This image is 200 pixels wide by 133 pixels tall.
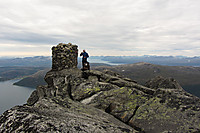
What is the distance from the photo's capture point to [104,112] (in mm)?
11133

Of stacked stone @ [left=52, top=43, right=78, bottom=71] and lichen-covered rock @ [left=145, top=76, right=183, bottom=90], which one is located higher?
stacked stone @ [left=52, top=43, right=78, bottom=71]

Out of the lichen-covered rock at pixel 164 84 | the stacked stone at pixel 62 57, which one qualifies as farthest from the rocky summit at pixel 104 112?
the stacked stone at pixel 62 57

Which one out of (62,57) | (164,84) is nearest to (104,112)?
(164,84)

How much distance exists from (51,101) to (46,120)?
386 centimetres

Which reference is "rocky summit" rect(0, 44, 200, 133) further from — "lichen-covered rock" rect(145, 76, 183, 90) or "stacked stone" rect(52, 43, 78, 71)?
"stacked stone" rect(52, 43, 78, 71)

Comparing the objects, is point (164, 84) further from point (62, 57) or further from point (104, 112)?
point (62, 57)

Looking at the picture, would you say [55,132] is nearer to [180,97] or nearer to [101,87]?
[101,87]

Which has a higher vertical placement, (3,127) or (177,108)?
(3,127)

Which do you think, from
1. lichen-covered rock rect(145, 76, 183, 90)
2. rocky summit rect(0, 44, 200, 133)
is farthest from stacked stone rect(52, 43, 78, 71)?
lichen-covered rock rect(145, 76, 183, 90)

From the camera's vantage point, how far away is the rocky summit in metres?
6.24

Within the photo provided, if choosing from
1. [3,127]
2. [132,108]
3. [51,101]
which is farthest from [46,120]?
[132,108]

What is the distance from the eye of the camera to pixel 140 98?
44.0ft

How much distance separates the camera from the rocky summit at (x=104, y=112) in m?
6.24

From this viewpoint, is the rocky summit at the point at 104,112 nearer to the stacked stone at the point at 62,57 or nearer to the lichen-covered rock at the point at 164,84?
the lichen-covered rock at the point at 164,84
